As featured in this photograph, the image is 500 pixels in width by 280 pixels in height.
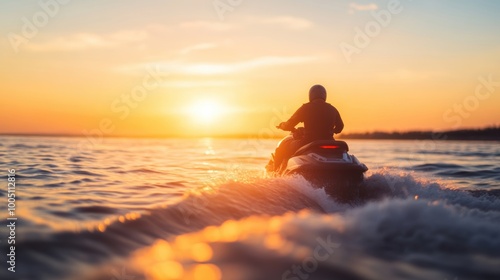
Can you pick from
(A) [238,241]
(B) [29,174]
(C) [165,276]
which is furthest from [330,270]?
(B) [29,174]

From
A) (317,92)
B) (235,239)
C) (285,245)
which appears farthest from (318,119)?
(285,245)

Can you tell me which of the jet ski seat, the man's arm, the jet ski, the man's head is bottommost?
the jet ski

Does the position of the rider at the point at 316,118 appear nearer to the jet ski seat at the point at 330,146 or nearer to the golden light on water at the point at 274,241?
the jet ski seat at the point at 330,146

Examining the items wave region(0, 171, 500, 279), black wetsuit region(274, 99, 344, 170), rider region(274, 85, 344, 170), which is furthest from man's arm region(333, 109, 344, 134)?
wave region(0, 171, 500, 279)

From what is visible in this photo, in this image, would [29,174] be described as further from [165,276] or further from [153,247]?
[165,276]

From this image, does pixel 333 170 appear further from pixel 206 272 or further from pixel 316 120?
pixel 206 272

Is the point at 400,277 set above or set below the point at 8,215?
below

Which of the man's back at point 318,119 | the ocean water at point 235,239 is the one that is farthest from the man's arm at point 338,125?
the ocean water at point 235,239

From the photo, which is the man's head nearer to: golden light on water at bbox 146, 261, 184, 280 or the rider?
the rider

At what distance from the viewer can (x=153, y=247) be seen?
444 cm

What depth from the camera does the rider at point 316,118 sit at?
9.95 metres

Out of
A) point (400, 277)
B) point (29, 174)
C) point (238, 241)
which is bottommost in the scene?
point (400, 277)

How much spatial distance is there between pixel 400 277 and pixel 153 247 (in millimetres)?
2386

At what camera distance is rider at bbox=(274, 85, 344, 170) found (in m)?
9.95
